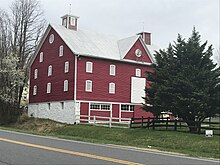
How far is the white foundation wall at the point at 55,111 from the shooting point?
37894 mm

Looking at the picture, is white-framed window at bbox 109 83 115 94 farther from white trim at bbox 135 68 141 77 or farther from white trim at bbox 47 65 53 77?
white trim at bbox 47 65 53 77

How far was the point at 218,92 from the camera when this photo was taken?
22.7 metres

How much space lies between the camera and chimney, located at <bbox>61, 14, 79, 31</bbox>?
145ft

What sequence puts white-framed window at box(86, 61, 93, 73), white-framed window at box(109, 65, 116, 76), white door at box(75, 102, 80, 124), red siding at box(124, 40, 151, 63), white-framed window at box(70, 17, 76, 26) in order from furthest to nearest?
white-framed window at box(70, 17, 76, 26) → red siding at box(124, 40, 151, 63) → white-framed window at box(109, 65, 116, 76) → white-framed window at box(86, 61, 93, 73) → white door at box(75, 102, 80, 124)

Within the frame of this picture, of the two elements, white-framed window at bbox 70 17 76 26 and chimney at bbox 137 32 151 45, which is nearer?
white-framed window at bbox 70 17 76 26

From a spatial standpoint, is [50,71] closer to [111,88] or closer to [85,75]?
[85,75]

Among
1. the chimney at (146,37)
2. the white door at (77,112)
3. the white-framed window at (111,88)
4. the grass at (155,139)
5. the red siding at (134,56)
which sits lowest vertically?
Answer: the grass at (155,139)

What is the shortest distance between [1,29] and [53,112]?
54.2ft

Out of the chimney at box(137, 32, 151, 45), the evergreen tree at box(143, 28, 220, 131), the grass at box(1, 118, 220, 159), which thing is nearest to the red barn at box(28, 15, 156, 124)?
the chimney at box(137, 32, 151, 45)

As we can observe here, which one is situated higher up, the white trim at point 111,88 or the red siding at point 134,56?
the red siding at point 134,56

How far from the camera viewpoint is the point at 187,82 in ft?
74.7

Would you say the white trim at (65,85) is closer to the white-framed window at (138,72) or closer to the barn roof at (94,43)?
the barn roof at (94,43)

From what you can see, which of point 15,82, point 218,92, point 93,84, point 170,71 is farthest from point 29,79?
point 218,92

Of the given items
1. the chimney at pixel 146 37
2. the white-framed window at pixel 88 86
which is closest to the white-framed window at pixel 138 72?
the white-framed window at pixel 88 86
